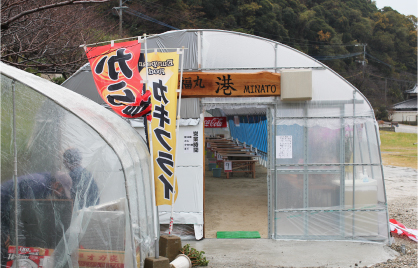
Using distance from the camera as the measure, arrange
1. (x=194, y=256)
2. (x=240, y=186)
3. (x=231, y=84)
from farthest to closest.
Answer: (x=240, y=186) → (x=231, y=84) → (x=194, y=256)

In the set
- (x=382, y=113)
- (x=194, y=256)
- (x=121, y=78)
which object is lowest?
(x=194, y=256)

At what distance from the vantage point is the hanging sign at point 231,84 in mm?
7289

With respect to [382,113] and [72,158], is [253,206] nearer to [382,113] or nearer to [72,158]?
[72,158]

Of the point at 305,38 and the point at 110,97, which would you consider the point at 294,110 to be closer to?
the point at 110,97

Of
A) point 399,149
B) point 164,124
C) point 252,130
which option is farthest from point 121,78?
point 399,149

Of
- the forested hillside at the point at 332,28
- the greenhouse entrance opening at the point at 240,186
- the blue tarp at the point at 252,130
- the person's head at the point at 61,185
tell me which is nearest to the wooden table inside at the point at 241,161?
the greenhouse entrance opening at the point at 240,186

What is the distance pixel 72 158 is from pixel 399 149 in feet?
95.9

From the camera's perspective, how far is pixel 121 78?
595 cm

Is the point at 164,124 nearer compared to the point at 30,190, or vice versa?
the point at 30,190

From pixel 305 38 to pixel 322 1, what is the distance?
331 inches

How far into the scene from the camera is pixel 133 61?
19.5ft

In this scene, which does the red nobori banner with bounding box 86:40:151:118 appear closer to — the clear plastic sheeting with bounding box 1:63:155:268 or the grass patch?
the clear plastic sheeting with bounding box 1:63:155:268

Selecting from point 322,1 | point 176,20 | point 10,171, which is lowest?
point 10,171

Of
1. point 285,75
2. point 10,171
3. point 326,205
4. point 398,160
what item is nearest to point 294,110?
point 285,75
